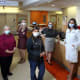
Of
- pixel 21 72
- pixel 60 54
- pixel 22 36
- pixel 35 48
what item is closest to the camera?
pixel 35 48

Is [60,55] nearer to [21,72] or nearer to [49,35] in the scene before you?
[49,35]

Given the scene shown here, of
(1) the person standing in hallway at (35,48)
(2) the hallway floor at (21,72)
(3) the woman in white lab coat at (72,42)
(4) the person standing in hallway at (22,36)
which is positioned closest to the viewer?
(1) the person standing in hallway at (35,48)

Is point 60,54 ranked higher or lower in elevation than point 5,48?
lower

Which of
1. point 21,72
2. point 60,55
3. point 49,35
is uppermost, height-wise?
point 49,35

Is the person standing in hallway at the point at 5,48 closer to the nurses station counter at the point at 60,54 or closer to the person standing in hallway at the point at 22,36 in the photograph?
the person standing in hallway at the point at 22,36

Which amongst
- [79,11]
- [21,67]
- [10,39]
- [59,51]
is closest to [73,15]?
[79,11]

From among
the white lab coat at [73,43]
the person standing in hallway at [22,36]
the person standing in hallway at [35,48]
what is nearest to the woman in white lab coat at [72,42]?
the white lab coat at [73,43]

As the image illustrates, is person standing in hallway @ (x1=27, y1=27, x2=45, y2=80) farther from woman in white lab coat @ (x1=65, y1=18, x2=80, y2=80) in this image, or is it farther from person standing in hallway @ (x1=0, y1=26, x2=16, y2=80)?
woman in white lab coat @ (x1=65, y1=18, x2=80, y2=80)

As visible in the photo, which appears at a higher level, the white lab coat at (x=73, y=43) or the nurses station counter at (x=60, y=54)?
the white lab coat at (x=73, y=43)

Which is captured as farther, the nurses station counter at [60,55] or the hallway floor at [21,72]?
the nurses station counter at [60,55]

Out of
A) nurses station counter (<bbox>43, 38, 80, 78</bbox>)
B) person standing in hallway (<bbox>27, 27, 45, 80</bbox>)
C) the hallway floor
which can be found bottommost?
the hallway floor

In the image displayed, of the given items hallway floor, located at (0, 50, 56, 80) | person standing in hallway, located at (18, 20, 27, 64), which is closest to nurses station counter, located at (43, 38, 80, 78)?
hallway floor, located at (0, 50, 56, 80)

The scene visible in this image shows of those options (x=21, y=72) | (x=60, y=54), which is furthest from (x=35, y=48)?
(x=60, y=54)

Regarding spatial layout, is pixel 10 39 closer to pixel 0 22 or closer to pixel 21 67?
pixel 21 67
